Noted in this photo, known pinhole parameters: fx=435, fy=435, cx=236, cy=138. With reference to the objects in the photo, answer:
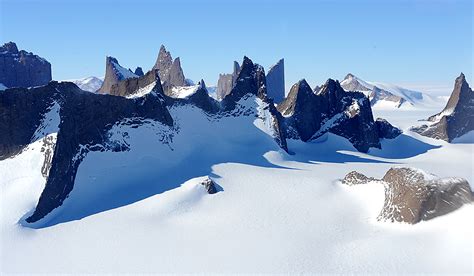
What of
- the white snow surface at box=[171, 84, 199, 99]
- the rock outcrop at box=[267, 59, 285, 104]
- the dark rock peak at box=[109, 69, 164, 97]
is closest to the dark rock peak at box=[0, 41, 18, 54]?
the dark rock peak at box=[109, 69, 164, 97]

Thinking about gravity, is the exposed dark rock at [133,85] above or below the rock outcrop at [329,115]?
above

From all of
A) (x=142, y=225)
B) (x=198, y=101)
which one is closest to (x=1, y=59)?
(x=198, y=101)

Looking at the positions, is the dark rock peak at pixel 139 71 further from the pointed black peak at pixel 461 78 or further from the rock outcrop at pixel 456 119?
the pointed black peak at pixel 461 78

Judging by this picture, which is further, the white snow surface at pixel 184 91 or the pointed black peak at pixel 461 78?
the pointed black peak at pixel 461 78

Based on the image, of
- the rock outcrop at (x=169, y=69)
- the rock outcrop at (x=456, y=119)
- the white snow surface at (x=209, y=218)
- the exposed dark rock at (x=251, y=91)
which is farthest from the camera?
the rock outcrop at (x=169, y=69)

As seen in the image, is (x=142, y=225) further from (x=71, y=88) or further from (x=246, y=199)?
(x=71, y=88)

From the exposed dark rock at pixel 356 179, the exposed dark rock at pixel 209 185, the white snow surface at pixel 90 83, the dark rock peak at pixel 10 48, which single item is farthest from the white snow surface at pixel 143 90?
the white snow surface at pixel 90 83

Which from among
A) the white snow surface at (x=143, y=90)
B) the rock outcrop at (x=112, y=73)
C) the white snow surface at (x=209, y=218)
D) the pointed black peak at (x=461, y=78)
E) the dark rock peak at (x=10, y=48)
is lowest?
the white snow surface at (x=209, y=218)

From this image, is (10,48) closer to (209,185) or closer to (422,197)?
(209,185)
